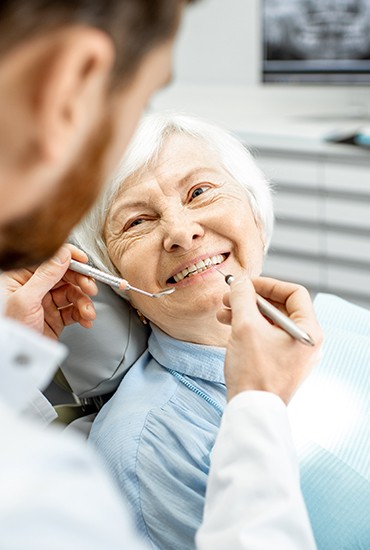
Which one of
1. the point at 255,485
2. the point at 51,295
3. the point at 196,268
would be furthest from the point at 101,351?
the point at 255,485

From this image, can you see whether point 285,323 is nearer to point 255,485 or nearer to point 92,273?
point 255,485

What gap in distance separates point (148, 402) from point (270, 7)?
2.92 metres

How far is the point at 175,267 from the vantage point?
1540 millimetres

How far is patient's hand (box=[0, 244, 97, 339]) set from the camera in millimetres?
1431

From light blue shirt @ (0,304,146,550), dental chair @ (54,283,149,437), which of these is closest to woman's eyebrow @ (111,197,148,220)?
dental chair @ (54,283,149,437)

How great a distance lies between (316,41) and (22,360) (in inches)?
133

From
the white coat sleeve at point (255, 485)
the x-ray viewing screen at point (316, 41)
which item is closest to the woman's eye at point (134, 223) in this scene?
the white coat sleeve at point (255, 485)

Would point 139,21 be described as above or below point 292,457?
above

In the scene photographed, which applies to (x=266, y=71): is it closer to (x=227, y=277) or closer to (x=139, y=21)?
(x=227, y=277)

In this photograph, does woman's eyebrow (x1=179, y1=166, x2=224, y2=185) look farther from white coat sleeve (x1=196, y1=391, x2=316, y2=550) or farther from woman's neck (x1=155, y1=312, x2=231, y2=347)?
white coat sleeve (x1=196, y1=391, x2=316, y2=550)

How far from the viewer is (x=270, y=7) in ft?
12.7

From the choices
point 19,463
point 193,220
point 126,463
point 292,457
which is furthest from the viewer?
point 193,220

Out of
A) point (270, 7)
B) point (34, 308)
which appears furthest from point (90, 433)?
point (270, 7)

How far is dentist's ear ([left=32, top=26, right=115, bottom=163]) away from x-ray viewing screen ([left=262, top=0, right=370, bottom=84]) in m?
3.24
